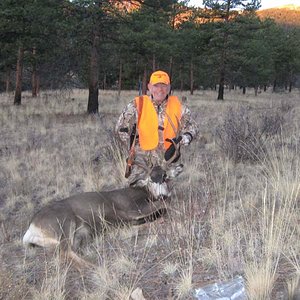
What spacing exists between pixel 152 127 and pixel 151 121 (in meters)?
0.08

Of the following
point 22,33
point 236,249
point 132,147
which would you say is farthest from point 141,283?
point 22,33

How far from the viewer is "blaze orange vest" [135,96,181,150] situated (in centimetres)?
583

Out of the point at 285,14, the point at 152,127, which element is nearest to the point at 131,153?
the point at 152,127

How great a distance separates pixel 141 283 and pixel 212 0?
29096mm

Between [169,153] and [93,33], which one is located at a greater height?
[93,33]

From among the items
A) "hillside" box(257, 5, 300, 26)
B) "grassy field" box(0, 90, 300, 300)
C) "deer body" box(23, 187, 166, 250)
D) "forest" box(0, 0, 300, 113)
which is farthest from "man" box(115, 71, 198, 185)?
"hillside" box(257, 5, 300, 26)

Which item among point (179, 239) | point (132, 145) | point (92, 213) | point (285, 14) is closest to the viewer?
point (179, 239)

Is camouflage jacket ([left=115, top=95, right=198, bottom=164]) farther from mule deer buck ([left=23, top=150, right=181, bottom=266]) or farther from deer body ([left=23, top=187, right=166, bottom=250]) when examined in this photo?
deer body ([left=23, top=187, right=166, bottom=250])

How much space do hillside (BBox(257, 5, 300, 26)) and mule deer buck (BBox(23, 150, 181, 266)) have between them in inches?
5976

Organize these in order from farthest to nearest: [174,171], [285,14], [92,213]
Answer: [285,14] → [174,171] → [92,213]

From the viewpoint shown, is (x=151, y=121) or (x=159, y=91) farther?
(x=151, y=121)

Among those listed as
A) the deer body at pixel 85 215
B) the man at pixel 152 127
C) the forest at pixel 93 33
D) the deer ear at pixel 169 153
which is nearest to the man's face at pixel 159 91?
the man at pixel 152 127

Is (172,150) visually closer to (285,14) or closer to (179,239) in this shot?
(179,239)

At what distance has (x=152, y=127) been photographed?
19.1 ft
